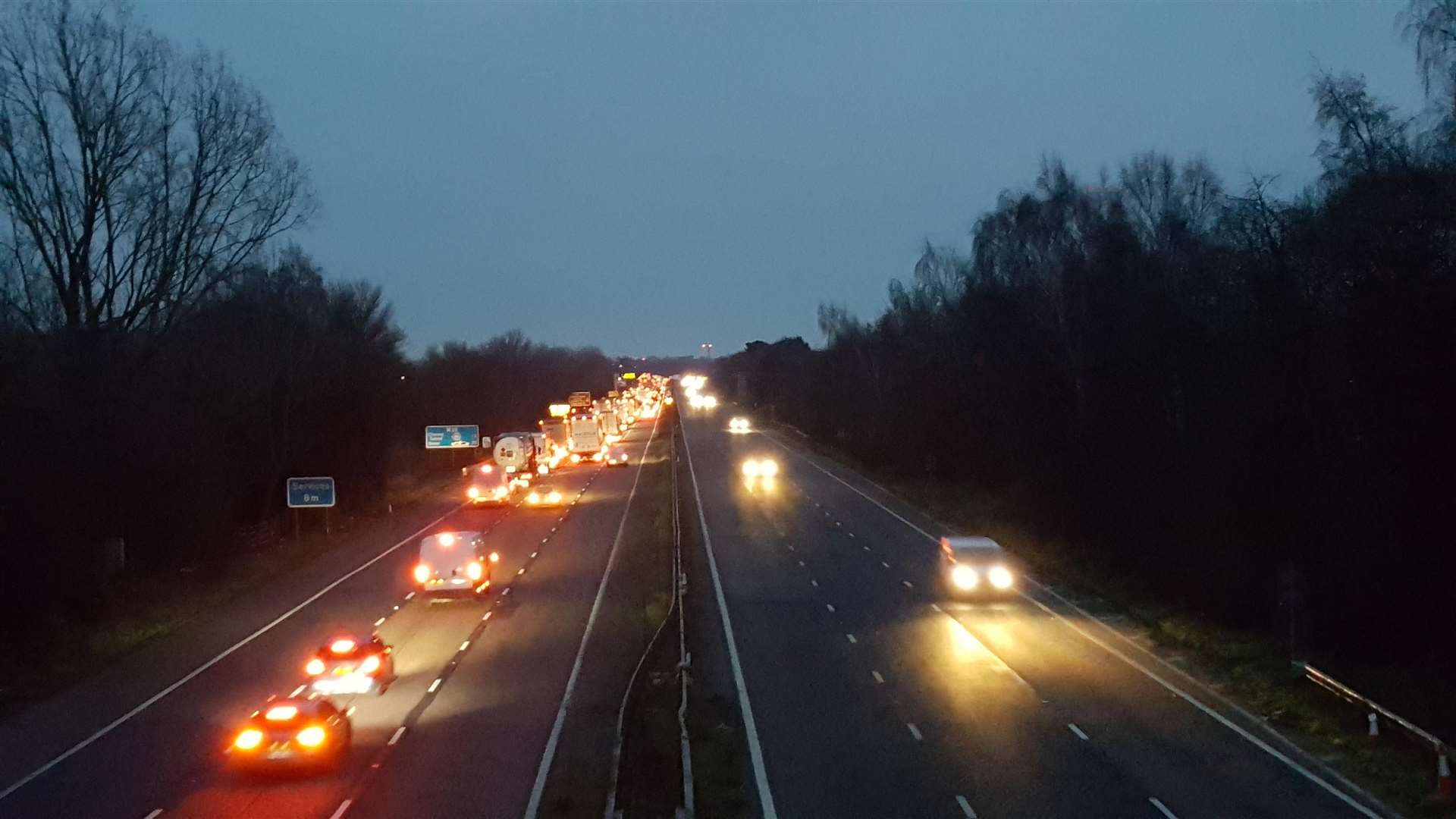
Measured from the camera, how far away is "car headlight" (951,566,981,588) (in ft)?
120

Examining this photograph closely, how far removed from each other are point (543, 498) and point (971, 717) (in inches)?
1897

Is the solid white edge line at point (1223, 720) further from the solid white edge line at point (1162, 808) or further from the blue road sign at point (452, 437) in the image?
the blue road sign at point (452, 437)

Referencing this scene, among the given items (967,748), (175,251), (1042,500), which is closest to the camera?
(967,748)

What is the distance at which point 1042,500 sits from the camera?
2238 inches

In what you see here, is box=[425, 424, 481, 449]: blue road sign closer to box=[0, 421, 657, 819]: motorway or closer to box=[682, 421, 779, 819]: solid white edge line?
box=[682, 421, 779, 819]: solid white edge line

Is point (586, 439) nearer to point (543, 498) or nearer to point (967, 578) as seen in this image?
point (543, 498)

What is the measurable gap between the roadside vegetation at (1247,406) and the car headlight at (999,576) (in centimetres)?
342

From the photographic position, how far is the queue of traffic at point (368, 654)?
18547 mm

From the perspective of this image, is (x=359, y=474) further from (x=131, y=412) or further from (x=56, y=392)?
(x=56, y=392)

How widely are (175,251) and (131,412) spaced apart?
7120mm

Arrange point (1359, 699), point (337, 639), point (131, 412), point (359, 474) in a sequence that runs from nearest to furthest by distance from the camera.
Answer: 1. point (1359, 699)
2. point (337, 639)
3. point (131, 412)
4. point (359, 474)

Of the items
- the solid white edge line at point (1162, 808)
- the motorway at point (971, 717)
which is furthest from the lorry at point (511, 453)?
the solid white edge line at point (1162, 808)

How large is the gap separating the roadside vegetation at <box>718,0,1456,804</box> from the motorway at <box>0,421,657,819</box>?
12.2m

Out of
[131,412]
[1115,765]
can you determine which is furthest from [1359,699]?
[131,412]
